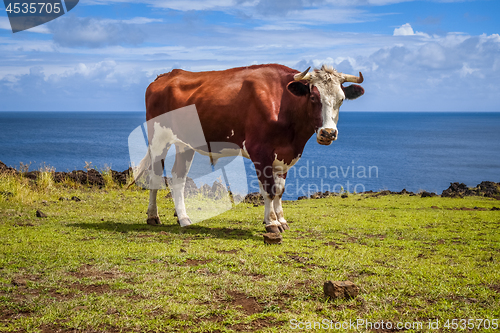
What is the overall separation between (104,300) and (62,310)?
1.54 feet

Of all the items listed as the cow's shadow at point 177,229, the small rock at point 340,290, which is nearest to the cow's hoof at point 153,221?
the cow's shadow at point 177,229

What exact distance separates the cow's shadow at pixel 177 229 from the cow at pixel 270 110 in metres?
0.37

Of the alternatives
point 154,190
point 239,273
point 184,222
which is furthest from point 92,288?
point 154,190

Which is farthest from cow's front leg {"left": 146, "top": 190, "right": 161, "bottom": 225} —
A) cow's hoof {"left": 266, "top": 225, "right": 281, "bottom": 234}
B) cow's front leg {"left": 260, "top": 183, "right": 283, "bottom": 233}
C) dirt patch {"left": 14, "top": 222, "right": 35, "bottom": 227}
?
cow's hoof {"left": 266, "top": 225, "right": 281, "bottom": 234}

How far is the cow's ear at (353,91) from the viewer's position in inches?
385

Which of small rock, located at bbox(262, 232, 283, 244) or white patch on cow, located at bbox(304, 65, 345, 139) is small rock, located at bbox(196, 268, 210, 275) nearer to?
small rock, located at bbox(262, 232, 283, 244)

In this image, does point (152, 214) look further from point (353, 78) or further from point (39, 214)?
point (353, 78)

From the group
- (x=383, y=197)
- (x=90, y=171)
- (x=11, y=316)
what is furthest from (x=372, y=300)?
(x=90, y=171)

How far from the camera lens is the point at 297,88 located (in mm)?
8906

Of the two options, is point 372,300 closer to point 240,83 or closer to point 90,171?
point 240,83

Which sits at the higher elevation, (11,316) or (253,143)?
(253,143)

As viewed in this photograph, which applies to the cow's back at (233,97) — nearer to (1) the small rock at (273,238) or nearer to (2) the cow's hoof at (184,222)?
(2) the cow's hoof at (184,222)

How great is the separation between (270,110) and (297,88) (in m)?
0.69

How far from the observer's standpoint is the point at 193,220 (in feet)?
37.3
